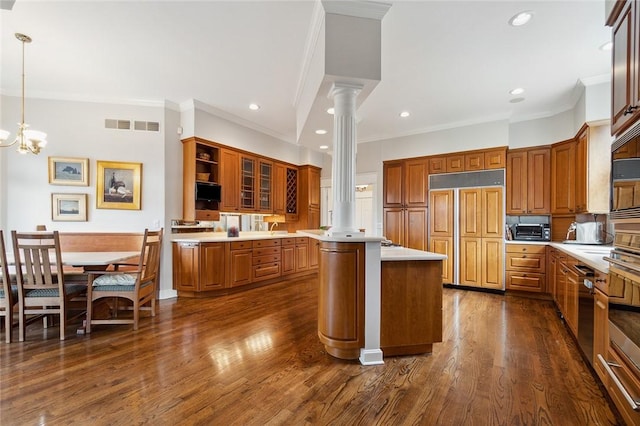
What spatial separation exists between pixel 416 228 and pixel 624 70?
3806mm

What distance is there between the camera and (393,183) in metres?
5.58

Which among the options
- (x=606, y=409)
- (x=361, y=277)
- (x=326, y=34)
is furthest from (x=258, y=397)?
(x=326, y=34)

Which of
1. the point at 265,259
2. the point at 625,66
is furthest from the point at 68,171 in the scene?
the point at 625,66

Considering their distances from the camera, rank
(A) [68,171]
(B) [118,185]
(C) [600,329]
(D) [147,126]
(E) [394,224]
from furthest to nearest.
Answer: (E) [394,224] < (D) [147,126] < (B) [118,185] < (A) [68,171] < (C) [600,329]

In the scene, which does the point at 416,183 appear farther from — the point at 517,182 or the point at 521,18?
the point at 521,18

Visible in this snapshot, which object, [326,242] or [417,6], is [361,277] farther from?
[417,6]

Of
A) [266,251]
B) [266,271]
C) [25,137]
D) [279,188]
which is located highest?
[25,137]

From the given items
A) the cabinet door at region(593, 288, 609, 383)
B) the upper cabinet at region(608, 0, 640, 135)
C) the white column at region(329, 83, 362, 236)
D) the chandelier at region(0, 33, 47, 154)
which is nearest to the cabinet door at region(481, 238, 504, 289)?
the cabinet door at region(593, 288, 609, 383)

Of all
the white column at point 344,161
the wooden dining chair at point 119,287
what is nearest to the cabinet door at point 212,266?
the wooden dining chair at point 119,287

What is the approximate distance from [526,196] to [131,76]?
5993 mm

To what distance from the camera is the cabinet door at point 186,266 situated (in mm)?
4215

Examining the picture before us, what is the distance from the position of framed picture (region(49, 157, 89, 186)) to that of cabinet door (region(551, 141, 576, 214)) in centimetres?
694

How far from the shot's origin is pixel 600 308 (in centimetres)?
199

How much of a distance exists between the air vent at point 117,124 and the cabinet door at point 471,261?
557 centimetres
